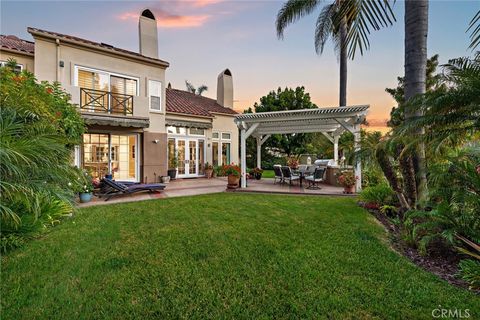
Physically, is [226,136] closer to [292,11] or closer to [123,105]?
[123,105]

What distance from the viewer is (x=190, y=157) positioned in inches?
709

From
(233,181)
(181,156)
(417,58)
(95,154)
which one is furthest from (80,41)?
(417,58)

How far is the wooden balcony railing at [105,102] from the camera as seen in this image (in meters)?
12.3

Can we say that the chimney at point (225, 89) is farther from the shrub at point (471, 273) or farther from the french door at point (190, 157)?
the shrub at point (471, 273)

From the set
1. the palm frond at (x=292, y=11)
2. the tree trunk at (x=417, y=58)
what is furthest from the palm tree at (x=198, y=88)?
the tree trunk at (x=417, y=58)

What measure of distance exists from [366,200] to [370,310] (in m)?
6.26

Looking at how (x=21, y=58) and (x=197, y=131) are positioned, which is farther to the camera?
(x=197, y=131)

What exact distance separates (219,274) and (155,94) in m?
13.9

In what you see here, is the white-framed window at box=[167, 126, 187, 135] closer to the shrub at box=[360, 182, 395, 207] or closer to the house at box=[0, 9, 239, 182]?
the house at box=[0, 9, 239, 182]

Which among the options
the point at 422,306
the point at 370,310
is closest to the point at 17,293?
the point at 370,310

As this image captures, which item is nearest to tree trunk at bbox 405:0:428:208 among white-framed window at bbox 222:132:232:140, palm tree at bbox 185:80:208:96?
white-framed window at bbox 222:132:232:140

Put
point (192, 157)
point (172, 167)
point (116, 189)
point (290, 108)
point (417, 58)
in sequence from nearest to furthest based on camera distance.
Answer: point (417, 58)
point (116, 189)
point (172, 167)
point (192, 157)
point (290, 108)

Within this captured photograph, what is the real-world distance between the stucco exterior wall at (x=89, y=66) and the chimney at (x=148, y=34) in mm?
1277

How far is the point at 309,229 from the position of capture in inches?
232
